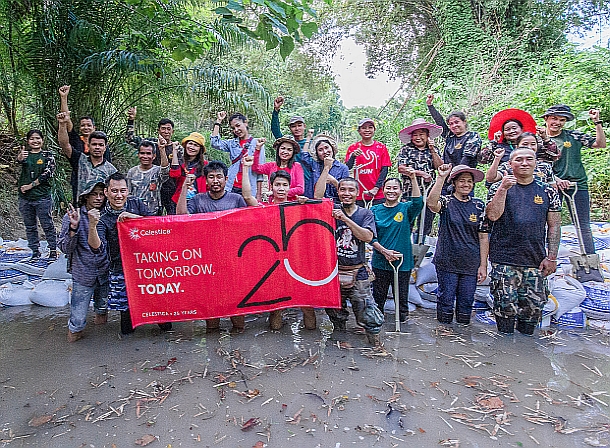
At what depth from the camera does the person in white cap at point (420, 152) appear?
207 inches

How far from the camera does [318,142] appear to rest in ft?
17.4

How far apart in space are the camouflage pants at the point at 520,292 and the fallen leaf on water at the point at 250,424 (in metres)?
2.64

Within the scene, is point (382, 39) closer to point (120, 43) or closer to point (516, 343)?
point (120, 43)

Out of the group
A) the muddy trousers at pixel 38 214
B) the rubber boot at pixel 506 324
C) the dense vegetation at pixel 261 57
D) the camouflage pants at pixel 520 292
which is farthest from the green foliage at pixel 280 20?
the muddy trousers at pixel 38 214

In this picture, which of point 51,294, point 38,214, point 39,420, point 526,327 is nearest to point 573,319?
point 526,327

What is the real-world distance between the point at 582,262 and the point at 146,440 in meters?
4.80

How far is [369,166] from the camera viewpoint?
5.65 m

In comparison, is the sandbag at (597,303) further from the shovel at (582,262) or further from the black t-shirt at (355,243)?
the black t-shirt at (355,243)

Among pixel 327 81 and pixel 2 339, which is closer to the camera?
pixel 2 339

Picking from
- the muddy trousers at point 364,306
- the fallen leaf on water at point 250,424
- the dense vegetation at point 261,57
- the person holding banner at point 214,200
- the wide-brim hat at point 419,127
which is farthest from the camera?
the dense vegetation at point 261,57

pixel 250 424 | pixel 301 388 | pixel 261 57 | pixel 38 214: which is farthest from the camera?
pixel 261 57

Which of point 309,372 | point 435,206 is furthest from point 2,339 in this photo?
point 435,206

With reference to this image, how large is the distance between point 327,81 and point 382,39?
2742 millimetres

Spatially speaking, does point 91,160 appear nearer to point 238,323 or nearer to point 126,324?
point 126,324
